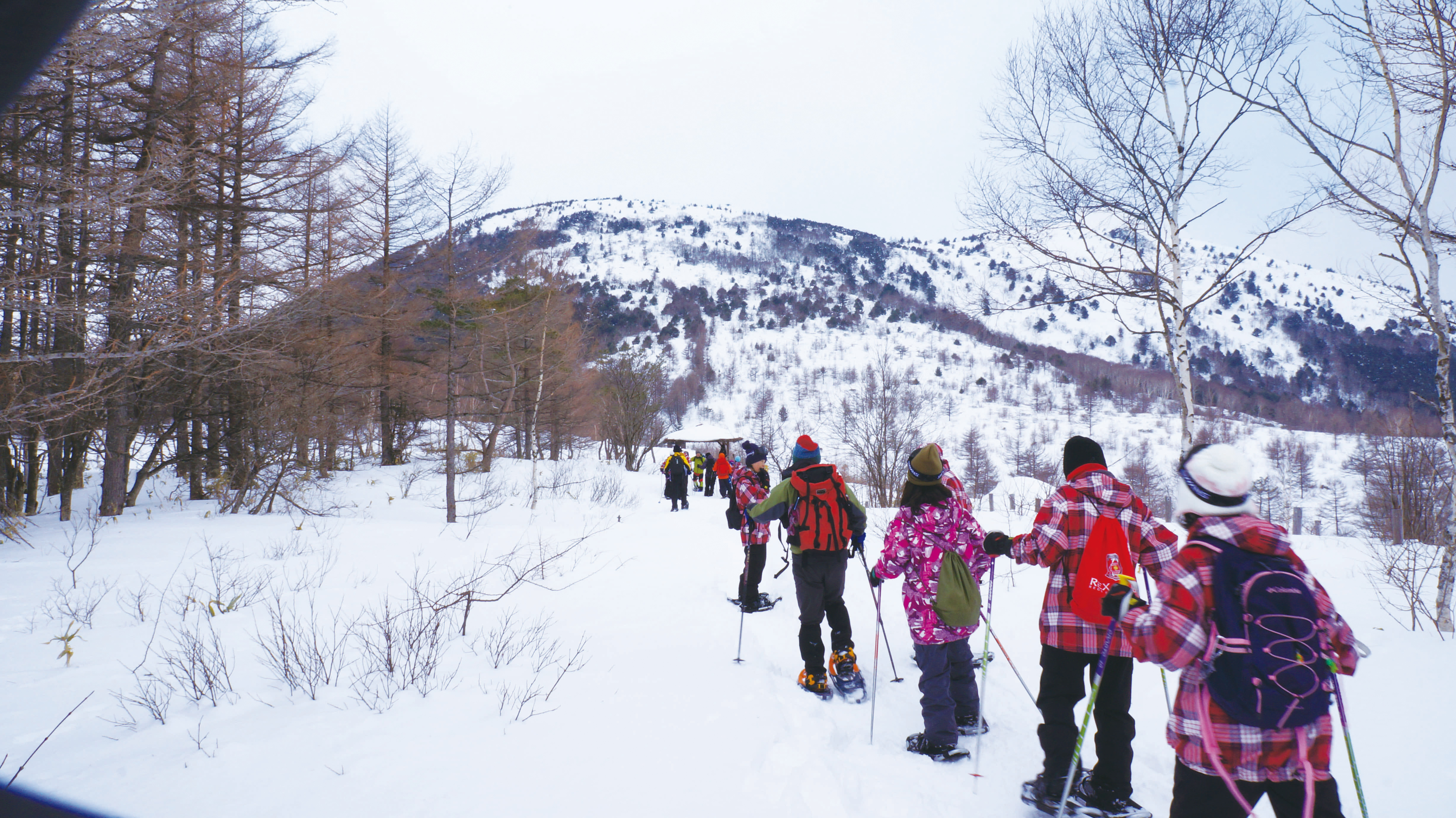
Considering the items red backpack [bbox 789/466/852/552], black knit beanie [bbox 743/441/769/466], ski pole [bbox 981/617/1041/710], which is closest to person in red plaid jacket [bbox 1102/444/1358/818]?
ski pole [bbox 981/617/1041/710]

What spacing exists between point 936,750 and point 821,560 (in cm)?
132

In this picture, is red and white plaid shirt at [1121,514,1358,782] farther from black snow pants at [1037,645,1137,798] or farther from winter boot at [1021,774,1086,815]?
winter boot at [1021,774,1086,815]

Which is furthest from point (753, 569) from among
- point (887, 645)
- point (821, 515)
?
point (821, 515)

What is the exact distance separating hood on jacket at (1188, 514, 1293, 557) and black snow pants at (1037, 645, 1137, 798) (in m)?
1.08

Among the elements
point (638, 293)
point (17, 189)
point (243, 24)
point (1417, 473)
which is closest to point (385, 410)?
point (243, 24)

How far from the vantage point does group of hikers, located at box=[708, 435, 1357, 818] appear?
170 cm

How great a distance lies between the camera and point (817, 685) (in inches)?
160

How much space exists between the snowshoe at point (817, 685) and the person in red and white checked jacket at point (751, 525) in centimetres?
Answer: 89

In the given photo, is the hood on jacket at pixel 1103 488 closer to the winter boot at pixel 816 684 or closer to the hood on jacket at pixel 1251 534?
the hood on jacket at pixel 1251 534

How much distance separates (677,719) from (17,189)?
816 cm

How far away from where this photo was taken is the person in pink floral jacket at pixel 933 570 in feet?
10.8

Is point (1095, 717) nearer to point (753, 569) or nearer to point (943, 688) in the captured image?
point (943, 688)

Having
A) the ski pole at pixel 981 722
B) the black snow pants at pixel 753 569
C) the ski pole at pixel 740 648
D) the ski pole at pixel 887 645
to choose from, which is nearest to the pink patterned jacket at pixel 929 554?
the ski pole at pixel 981 722

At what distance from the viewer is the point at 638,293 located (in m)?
115
